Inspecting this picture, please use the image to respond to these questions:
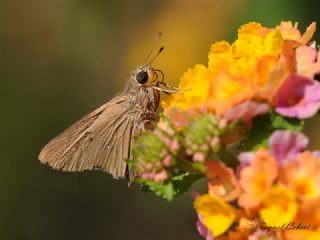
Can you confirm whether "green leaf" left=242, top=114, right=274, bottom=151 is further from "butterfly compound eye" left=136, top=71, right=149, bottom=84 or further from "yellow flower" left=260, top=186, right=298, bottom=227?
"butterfly compound eye" left=136, top=71, right=149, bottom=84

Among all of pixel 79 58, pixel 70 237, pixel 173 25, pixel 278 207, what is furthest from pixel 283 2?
pixel 278 207

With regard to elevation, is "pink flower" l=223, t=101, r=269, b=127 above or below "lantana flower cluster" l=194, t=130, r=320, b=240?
above

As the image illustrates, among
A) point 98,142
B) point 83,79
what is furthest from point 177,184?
point 83,79

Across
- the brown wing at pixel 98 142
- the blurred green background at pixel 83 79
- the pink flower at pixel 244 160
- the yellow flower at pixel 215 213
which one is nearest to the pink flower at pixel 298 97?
the pink flower at pixel 244 160

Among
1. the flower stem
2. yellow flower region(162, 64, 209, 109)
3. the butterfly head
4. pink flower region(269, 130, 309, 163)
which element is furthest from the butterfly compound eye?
pink flower region(269, 130, 309, 163)

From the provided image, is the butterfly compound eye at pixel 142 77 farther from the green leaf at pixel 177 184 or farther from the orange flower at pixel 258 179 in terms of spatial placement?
the orange flower at pixel 258 179

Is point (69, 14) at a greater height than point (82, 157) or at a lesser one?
greater

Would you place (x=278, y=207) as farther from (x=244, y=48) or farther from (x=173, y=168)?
(x=244, y=48)
